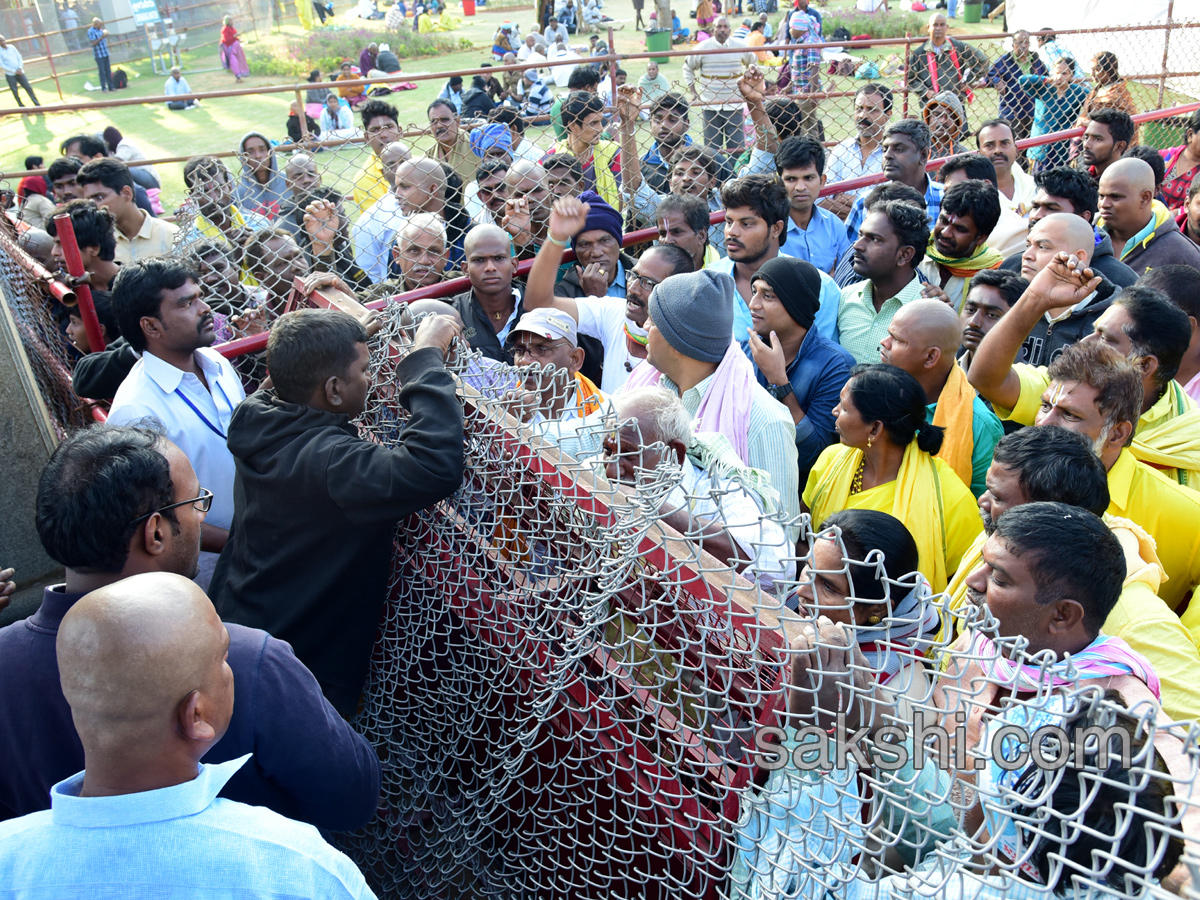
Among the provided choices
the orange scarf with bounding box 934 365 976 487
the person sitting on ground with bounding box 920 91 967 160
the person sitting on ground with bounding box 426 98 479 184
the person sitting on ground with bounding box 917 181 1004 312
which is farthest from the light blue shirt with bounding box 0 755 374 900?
the person sitting on ground with bounding box 920 91 967 160

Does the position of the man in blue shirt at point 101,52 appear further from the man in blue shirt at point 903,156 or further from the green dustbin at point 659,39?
the man in blue shirt at point 903,156

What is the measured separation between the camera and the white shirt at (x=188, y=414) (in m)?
3.25

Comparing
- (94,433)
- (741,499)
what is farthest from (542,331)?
(94,433)

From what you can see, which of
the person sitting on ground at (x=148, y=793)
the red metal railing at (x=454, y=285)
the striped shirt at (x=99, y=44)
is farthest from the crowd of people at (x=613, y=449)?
the striped shirt at (x=99, y=44)

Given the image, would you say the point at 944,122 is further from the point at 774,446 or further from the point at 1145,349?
the point at 774,446

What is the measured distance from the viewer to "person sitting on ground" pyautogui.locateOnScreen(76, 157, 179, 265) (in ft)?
19.0

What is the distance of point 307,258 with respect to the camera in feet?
18.1

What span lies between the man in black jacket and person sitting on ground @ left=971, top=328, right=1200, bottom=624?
2.97ft

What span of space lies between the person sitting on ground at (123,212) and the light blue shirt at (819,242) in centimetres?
398

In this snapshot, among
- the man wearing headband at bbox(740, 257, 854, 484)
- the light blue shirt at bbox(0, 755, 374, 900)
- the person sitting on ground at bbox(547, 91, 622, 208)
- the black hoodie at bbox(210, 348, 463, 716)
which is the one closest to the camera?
the light blue shirt at bbox(0, 755, 374, 900)

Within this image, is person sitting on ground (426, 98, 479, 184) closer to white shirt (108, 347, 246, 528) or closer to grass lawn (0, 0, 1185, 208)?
grass lawn (0, 0, 1185, 208)

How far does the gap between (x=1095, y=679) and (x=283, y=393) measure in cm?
216

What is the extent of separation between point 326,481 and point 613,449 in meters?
0.78

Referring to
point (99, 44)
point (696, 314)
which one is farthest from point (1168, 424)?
point (99, 44)
